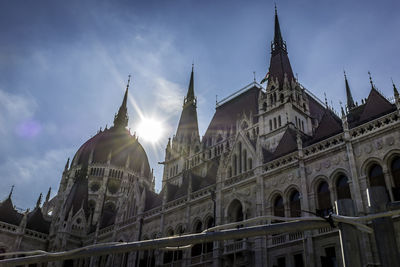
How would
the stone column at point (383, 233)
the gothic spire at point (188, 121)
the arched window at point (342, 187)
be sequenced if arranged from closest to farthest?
the stone column at point (383, 233) → the arched window at point (342, 187) → the gothic spire at point (188, 121)

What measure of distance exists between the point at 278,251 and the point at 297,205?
3.34 m

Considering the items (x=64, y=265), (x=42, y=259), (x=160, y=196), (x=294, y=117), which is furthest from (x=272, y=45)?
(x=42, y=259)

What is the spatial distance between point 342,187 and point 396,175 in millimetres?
3307

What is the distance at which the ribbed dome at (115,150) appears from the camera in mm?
74375

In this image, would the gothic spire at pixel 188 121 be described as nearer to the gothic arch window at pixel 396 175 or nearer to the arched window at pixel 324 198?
the arched window at pixel 324 198

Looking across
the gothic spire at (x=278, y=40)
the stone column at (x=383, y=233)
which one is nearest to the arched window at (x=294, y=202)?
the stone column at (x=383, y=233)

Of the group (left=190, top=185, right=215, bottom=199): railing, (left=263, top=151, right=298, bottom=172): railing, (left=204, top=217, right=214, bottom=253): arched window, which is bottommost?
(left=204, top=217, right=214, bottom=253): arched window

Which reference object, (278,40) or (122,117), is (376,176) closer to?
(278,40)

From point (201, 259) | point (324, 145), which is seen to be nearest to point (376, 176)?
point (324, 145)

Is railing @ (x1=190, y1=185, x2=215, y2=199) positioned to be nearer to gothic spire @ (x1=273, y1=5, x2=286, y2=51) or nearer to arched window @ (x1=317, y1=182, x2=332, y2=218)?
arched window @ (x1=317, y1=182, x2=332, y2=218)

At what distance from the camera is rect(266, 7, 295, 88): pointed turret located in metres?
41.4

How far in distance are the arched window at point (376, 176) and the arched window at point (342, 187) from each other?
1.42 metres

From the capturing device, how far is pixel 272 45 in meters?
47.8

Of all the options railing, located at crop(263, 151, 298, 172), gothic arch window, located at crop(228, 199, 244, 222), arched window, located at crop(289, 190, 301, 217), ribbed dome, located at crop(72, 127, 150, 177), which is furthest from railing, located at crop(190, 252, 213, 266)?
ribbed dome, located at crop(72, 127, 150, 177)
